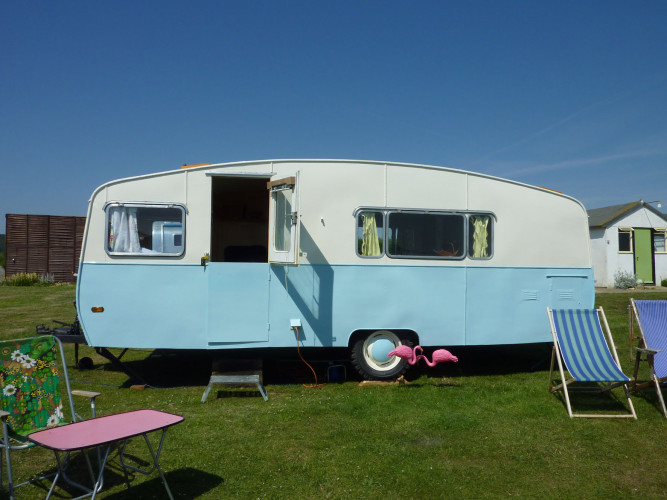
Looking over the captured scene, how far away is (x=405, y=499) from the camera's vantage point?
146 inches

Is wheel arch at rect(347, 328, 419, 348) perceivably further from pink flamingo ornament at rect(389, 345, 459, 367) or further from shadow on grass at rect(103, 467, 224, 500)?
shadow on grass at rect(103, 467, 224, 500)

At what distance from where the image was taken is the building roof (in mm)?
18812

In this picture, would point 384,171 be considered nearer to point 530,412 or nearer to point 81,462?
point 530,412

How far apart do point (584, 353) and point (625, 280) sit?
14.2 meters

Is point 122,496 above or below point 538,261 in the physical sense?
below

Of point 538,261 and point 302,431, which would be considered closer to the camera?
point 302,431

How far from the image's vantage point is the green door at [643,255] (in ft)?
62.8

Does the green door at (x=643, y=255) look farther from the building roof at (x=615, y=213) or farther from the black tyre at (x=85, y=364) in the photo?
the black tyre at (x=85, y=364)

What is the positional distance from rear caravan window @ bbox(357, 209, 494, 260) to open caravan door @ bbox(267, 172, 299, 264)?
957 millimetres

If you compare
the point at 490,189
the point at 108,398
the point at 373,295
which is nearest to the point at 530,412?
the point at 373,295

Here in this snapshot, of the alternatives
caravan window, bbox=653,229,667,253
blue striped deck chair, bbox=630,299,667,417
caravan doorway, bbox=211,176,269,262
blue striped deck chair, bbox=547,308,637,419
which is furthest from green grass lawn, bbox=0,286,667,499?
caravan window, bbox=653,229,667,253

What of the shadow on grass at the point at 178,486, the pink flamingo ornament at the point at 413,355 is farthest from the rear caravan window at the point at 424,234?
the shadow on grass at the point at 178,486

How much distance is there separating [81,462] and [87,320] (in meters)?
2.09

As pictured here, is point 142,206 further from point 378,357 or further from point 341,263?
point 378,357
